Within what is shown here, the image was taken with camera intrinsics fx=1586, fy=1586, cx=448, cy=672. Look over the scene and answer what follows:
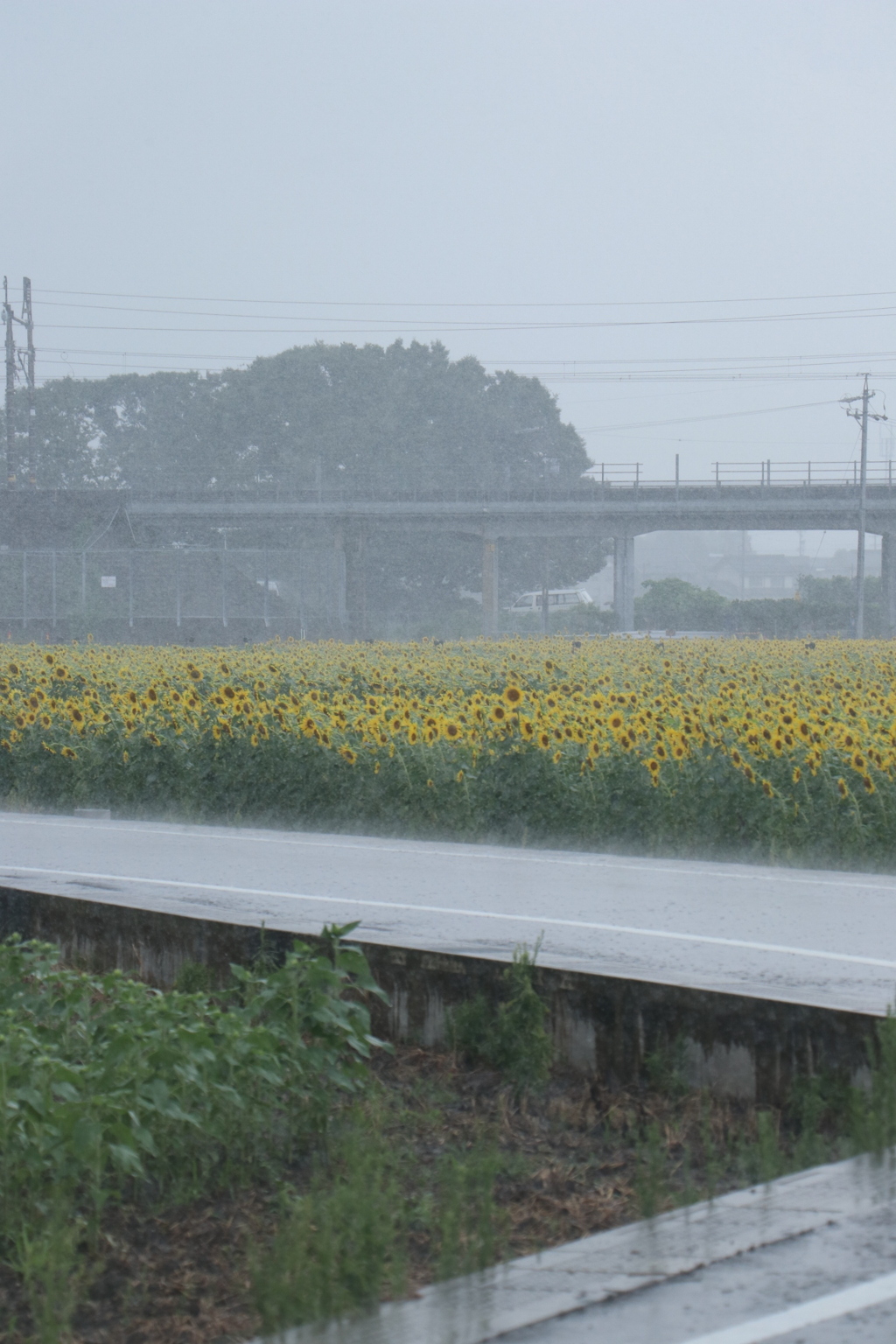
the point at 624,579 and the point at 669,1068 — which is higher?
the point at 624,579

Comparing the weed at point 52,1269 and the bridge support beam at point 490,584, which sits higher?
the bridge support beam at point 490,584

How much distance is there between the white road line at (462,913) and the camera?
7.17 m

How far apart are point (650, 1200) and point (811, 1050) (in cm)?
95

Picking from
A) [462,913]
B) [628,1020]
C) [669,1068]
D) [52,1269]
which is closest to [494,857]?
[462,913]

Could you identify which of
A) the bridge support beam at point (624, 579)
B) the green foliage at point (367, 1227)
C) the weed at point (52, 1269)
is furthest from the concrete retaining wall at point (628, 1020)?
the bridge support beam at point (624, 579)

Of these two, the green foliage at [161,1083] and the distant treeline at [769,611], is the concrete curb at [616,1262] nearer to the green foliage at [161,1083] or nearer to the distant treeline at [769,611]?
the green foliage at [161,1083]

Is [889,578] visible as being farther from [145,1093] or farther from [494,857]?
[145,1093]

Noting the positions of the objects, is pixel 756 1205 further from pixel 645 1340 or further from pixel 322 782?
pixel 322 782

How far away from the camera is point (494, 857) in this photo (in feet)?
35.9

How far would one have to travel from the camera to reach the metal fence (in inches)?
1853

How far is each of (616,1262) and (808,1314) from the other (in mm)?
457

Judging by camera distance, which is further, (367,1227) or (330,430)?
(330,430)

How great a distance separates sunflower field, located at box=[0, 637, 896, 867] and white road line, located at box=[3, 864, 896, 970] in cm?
297

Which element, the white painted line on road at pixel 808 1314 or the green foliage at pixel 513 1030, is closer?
the white painted line on road at pixel 808 1314
